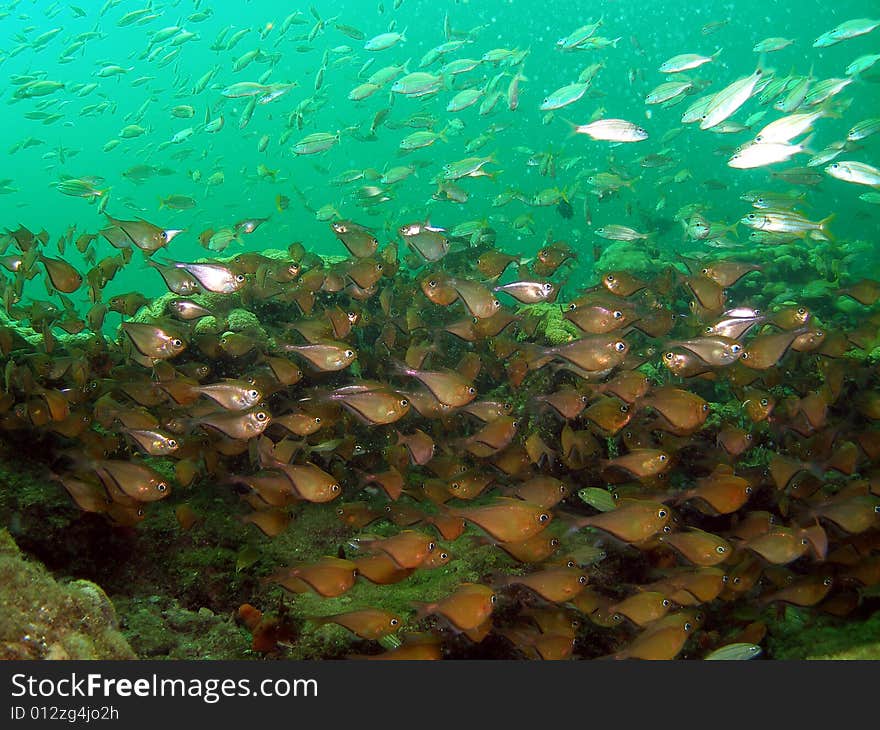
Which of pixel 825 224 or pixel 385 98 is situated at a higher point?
pixel 825 224

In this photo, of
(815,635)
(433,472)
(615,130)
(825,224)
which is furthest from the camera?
(615,130)

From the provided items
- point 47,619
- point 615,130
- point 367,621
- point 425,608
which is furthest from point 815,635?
point 615,130

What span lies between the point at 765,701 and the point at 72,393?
5.24 m

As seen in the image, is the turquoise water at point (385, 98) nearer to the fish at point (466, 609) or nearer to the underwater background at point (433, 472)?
the underwater background at point (433, 472)

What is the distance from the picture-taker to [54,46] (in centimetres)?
8431

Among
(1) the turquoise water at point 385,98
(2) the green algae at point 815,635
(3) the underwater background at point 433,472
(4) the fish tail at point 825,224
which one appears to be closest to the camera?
(3) the underwater background at point 433,472

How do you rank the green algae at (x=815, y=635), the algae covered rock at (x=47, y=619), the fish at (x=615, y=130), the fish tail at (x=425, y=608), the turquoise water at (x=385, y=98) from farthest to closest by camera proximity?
1. the turquoise water at (x=385, y=98)
2. the fish at (x=615, y=130)
3. the green algae at (x=815, y=635)
4. the fish tail at (x=425, y=608)
5. the algae covered rock at (x=47, y=619)

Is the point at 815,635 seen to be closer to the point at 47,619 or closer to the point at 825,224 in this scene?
the point at 47,619

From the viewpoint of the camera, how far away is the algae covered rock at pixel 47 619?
2.32 metres

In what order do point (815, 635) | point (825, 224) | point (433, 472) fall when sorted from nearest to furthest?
1. point (815, 635)
2. point (433, 472)
3. point (825, 224)

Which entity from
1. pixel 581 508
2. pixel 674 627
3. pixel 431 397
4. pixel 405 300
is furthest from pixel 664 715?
pixel 405 300

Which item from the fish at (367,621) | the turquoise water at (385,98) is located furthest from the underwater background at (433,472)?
the turquoise water at (385,98)

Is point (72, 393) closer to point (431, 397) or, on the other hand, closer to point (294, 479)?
point (294, 479)

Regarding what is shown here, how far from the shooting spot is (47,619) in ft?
8.07
